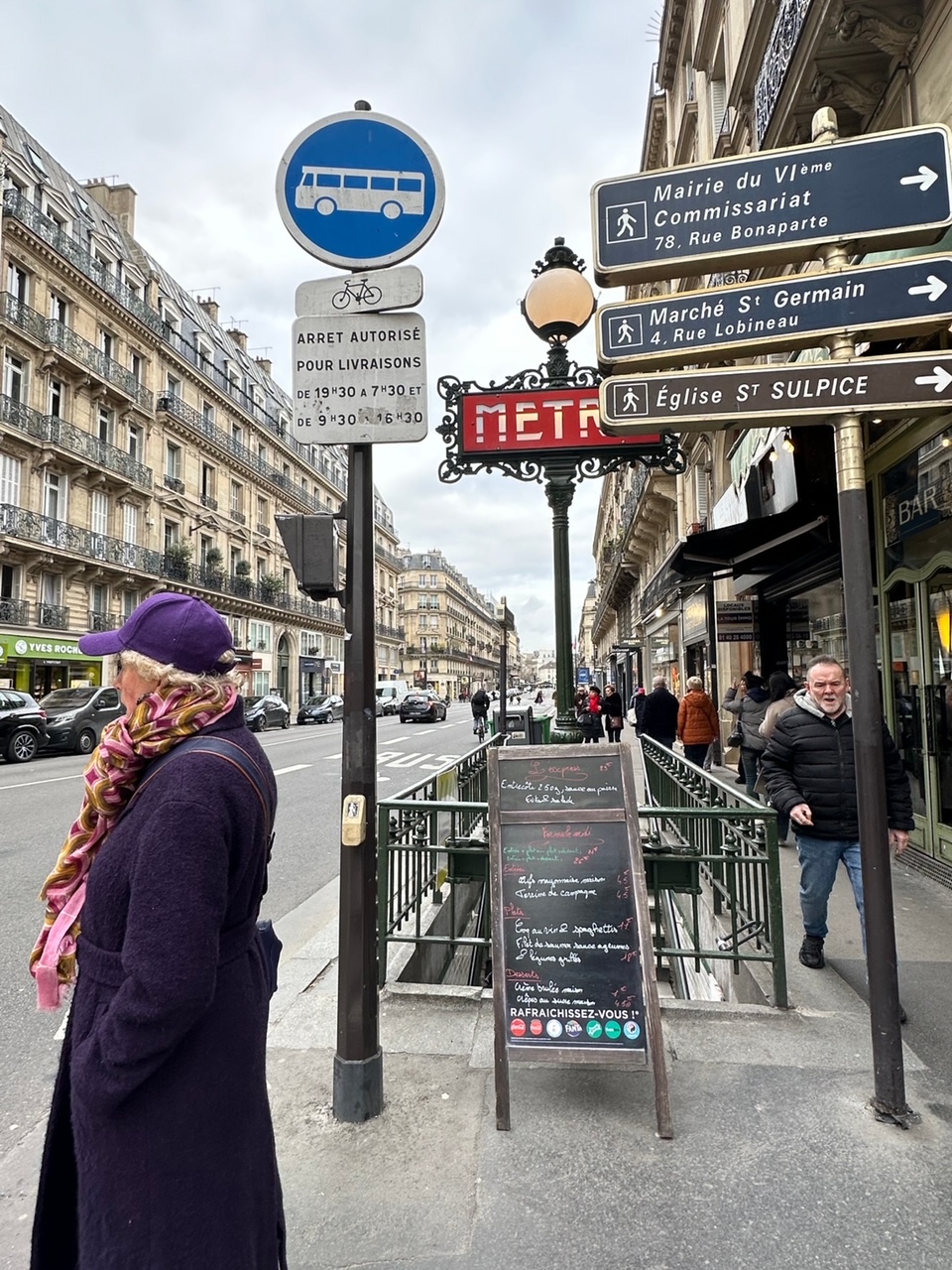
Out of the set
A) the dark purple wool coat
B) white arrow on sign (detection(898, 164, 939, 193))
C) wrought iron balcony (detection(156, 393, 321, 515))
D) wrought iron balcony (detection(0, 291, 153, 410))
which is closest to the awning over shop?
white arrow on sign (detection(898, 164, 939, 193))

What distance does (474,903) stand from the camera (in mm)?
→ 7137

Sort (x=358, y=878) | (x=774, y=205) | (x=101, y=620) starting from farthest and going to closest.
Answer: (x=101, y=620) → (x=774, y=205) → (x=358, y=878)

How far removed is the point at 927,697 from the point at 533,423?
4496 mm

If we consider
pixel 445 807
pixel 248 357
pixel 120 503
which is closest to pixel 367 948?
pixel 445 807

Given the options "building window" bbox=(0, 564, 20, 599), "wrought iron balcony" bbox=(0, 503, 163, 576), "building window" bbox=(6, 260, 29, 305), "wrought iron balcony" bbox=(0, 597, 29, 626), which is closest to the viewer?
"wrought iron balcony" bbox=(0, 597, 29, 626)

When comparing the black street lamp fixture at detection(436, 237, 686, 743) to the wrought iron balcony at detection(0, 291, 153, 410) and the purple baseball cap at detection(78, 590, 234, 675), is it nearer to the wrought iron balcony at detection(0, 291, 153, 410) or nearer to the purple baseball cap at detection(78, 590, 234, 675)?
the purple baseball cap at detection(78, 590, 234, 675)

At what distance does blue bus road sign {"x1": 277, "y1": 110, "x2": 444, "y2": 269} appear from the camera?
2836 mm

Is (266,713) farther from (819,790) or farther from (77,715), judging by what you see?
(819,790)

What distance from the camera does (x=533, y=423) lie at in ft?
15.1

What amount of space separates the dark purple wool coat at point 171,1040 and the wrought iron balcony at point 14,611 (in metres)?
26.8

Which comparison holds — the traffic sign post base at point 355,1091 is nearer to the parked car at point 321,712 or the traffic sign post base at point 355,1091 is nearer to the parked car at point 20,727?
the parked car at point 20,727

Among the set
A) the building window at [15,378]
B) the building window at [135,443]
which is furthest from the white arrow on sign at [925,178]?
the building window at [135,443]

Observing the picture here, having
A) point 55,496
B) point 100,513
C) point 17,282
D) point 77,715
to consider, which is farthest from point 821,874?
point 17,282

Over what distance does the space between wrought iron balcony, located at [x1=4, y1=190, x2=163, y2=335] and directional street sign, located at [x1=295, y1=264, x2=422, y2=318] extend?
30.0 meters
